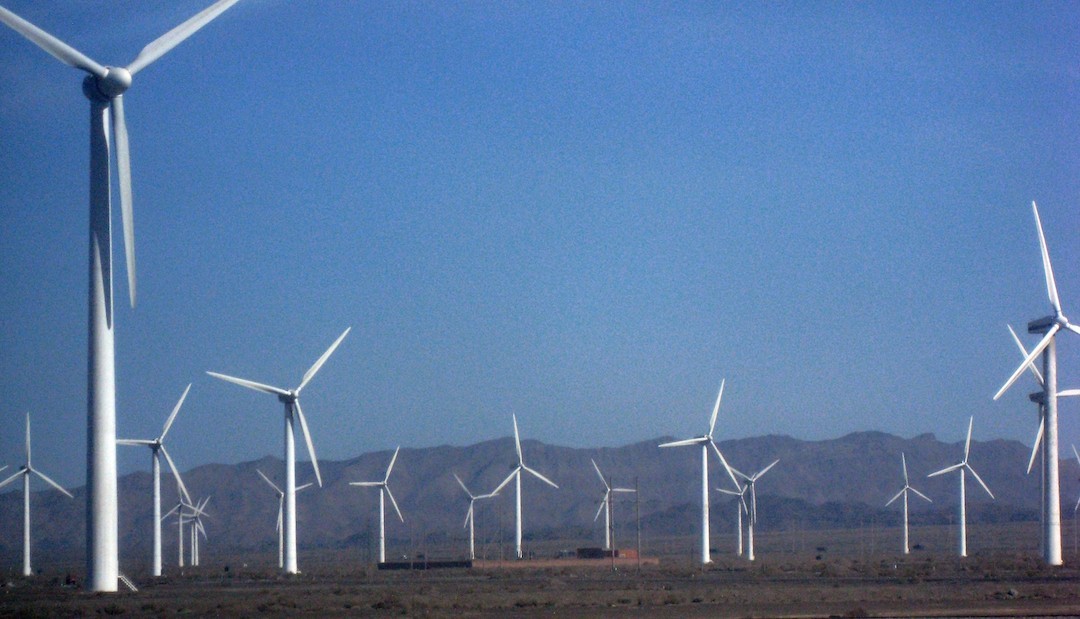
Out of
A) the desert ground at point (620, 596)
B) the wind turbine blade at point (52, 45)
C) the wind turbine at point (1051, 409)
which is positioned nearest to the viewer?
the wind turbine blade at point (52, 45)

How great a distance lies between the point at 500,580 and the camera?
8112cm

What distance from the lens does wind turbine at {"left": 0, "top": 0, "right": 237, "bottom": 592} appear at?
42094 mm

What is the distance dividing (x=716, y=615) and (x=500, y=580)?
3633cm

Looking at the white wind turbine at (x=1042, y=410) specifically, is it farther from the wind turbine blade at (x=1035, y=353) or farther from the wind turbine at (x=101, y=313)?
the wind turbine at (x=101, y=313)

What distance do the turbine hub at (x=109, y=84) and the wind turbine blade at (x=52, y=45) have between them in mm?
236

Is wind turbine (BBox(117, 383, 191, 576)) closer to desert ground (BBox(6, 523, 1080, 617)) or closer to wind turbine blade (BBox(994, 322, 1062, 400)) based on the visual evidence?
desert ground (BBox(6, 523, 1080, 617))

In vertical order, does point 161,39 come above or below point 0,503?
above

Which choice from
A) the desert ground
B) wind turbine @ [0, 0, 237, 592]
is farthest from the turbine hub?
the desert ground

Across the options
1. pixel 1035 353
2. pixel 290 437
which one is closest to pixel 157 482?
pixel 290 437

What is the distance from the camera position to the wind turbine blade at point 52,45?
130 ft

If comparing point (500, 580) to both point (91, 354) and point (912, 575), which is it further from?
point (91, 354)

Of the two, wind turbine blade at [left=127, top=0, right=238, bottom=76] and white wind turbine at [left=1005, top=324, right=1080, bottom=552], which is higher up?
wind turbine blade at [left=127, top=0, right=238, bottom=76]

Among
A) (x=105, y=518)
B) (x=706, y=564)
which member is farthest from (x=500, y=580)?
(x=105, y=518)

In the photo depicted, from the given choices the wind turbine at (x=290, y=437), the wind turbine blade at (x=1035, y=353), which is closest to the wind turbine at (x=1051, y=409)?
the wind turbine blade at (x=1035, y=353)
